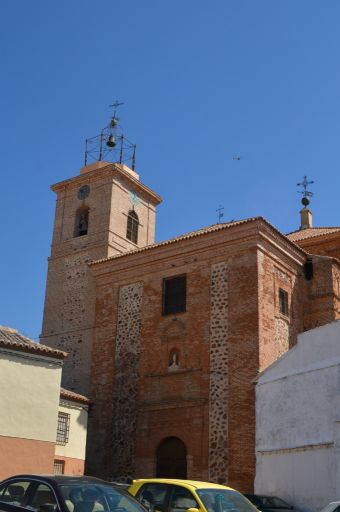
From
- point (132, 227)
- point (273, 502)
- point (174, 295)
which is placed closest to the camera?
point (273, 502)

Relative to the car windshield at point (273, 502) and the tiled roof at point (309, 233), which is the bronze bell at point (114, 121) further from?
the car windshield at point (273, 502)

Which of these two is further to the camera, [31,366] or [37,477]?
[31,366]

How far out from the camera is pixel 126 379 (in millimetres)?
21812

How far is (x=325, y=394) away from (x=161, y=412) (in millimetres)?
7559

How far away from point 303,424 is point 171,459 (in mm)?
6601

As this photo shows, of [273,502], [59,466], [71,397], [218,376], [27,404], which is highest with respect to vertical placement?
[218,376]

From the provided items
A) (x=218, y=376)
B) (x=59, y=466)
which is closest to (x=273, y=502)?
(x=218, y=376)

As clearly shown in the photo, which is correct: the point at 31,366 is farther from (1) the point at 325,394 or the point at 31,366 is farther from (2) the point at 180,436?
(1) the point at 325,394

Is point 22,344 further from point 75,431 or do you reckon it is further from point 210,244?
point 210,244

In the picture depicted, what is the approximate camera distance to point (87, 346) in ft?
78.2

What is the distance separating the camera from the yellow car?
8.25m

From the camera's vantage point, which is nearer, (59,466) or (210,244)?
(59,466)

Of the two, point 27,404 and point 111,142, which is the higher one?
point 111,142

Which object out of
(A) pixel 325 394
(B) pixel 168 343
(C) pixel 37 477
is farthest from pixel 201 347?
(C) pixel 37 477
